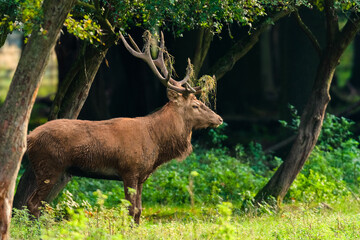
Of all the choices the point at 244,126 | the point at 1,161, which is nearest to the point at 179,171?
the point at 1,161

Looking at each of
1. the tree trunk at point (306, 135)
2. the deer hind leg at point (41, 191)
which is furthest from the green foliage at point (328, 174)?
the deer hind leg at point (41, 191)

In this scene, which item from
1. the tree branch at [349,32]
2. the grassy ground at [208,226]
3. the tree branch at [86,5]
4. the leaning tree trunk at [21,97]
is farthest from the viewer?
the tree branch at [349,32]

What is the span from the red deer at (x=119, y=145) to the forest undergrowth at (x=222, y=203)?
531mm

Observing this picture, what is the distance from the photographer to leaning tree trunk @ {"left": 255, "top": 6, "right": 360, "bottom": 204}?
12078mm

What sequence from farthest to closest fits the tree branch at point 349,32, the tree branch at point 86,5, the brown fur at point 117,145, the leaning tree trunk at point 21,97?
the tree branch at point 349,32 → the brown fur at point 117,145 → the tree branch at point 86,5 → the leaning tree trunk at point 21,97

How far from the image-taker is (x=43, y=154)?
376 inches

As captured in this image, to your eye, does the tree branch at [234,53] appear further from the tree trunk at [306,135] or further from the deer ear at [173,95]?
the deer ear at [173,95]

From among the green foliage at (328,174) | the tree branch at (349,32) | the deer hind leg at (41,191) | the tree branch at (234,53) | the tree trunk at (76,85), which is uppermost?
the tree branch at (349,32)

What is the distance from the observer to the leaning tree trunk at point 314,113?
1208cm

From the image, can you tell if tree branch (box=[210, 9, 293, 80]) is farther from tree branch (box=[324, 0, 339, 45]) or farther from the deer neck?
the deer neck

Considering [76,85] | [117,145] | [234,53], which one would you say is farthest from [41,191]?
[234,53]

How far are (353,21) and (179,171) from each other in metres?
5.35

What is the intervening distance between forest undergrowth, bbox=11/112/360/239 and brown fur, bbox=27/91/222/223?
560 millimetres

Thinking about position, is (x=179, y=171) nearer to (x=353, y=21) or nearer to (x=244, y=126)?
(x=353, y=21)
